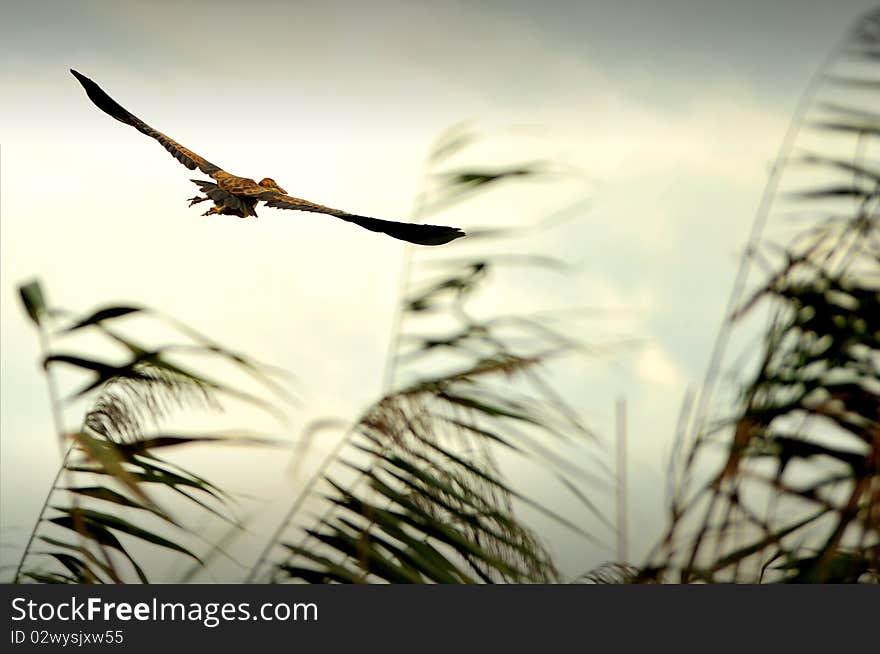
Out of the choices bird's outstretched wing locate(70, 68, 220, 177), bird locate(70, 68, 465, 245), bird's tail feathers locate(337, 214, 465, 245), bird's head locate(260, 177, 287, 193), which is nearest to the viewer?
bird's tail feathers locate(337, 214, 465, 245)

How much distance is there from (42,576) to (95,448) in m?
1.18

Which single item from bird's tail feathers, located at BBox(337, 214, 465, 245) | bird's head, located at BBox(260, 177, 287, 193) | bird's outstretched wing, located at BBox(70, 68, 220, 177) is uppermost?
bird's outstretched wing, located at BBox(70, 68, 220, 177)

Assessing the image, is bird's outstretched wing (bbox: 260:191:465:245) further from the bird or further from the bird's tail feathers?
the bird

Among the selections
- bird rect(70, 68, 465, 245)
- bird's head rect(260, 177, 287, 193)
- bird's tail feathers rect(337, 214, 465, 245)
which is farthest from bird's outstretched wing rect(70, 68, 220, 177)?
bird's tail feathers rect(337, 214, 465, 245)

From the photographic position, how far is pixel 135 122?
196 inches

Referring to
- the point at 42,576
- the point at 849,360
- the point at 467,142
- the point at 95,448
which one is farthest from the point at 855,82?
the point at 42,576

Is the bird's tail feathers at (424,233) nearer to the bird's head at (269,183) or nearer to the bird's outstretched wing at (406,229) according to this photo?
the bird's outstretched wing at (406,229)

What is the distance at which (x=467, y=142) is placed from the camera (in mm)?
2719

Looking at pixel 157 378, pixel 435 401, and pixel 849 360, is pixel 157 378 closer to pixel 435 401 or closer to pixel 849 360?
pixel 435 401

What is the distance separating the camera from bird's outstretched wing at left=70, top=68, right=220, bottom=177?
4.93 m

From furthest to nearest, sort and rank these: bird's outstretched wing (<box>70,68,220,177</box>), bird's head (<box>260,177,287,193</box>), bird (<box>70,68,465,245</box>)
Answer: bird's outstretched wing (<box>70,68,220,177</box>) < bird's head (<box>260,177,287,193</box>) < bird (<box>70,68,465,245</box>)

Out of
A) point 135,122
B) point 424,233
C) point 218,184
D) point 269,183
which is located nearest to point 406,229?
point 424,233

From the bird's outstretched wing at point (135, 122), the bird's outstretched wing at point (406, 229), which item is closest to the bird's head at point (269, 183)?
the bird's outstretched wing at point (135, 122)

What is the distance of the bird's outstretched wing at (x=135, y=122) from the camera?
16.2 ft
